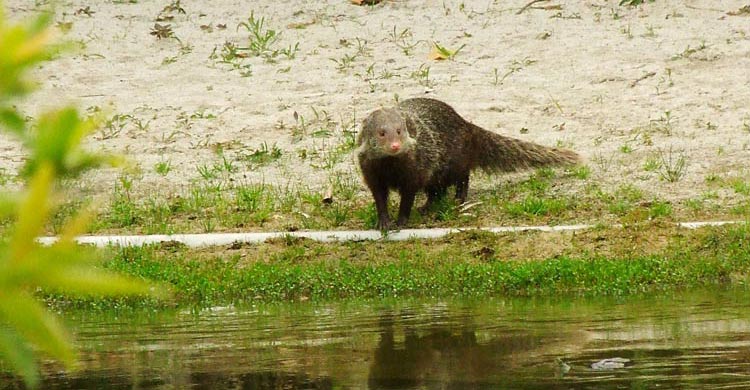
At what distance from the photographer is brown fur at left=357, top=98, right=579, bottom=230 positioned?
8.77m

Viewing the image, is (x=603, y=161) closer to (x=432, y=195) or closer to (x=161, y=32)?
(x=432, y=195)

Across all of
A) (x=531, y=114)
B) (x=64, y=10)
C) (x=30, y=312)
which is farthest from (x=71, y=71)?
(x=30, y=312)

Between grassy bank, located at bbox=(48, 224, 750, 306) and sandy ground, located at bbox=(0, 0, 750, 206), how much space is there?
1.40 m

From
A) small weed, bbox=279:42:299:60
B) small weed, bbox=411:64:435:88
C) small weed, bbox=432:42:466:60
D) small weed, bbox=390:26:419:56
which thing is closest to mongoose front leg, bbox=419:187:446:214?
small weed, bbox=411:64:435:88

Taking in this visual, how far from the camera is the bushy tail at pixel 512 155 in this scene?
9961 millimetres

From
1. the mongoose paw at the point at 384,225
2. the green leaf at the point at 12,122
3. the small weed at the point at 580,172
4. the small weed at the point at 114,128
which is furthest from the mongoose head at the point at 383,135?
the green leaf at the point at 12,122

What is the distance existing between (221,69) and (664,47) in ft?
14.5

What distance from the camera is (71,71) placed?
1269 centimetres

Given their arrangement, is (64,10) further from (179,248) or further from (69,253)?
(69,253)

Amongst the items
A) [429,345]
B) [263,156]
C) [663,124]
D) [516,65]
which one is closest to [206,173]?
[263,156]

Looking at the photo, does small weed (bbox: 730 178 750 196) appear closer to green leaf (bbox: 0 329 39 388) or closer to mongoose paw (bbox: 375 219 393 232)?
mongoose paw (bbox: 375 219 393 232)

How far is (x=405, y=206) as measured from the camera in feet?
29.5

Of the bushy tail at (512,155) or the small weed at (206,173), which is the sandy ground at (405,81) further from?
the bushy tail at (512,155)

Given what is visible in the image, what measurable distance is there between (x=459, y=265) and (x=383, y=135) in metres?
1.37
